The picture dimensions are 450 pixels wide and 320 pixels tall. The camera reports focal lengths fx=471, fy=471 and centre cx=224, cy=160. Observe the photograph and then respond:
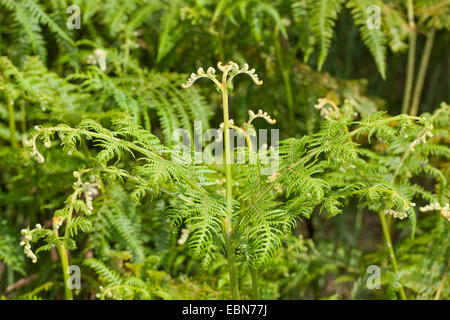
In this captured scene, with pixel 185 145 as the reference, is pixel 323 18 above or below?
above

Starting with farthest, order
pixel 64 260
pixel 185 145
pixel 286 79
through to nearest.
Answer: pixel 286 79 → pixel 185 145 → pixel 64 260

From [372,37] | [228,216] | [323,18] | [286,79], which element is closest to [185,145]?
[228,216]

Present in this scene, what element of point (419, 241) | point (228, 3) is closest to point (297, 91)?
point (228, 3)

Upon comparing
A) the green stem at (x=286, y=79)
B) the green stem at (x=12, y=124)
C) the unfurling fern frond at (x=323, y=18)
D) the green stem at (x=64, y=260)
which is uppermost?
the unfurling fern frond at (x=323, y=18)

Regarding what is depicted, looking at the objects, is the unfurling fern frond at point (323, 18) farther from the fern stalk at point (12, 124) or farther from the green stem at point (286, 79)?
the fern stalk at point (12, 124)

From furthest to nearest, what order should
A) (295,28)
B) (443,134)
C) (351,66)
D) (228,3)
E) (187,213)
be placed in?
1. (351,66)
2. (295,28)
3. (228,3)
4. (443,134)
5. (187,213)

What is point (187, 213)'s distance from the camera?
99 centimetres

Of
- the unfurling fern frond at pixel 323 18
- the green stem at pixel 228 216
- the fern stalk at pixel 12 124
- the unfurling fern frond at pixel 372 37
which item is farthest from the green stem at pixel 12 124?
the unfurling fern frond at pixel 372 37

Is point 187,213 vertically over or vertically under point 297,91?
under

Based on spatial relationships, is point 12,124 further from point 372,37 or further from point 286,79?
point 372,37

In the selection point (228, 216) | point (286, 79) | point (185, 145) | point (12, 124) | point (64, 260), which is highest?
point (286, 79)

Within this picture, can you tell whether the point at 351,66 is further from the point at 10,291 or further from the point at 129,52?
the point at 10,291

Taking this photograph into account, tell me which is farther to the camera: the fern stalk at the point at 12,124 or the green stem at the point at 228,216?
the fern stalk at the point at 12,124

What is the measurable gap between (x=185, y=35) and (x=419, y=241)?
123 centimetres
